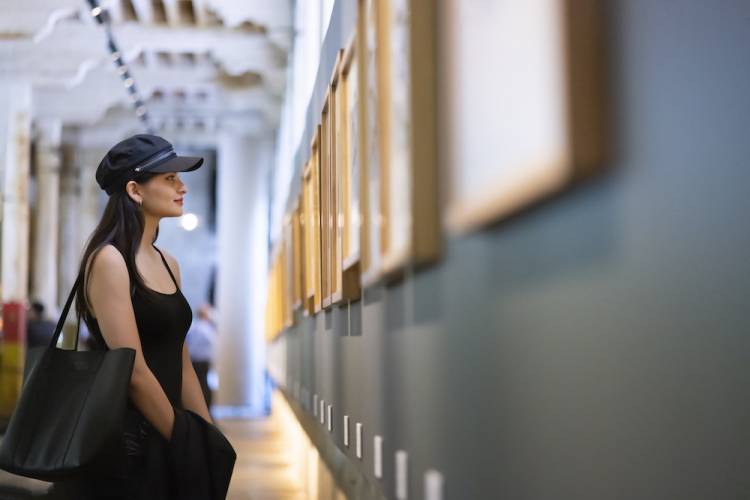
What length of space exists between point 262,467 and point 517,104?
8.24 m

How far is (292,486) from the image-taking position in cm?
789

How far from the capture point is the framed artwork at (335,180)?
4.08 metres

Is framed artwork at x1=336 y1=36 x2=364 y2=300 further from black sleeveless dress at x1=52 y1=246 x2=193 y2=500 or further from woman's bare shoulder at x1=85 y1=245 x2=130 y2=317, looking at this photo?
woman's bare shoulder at x1=85 y1=245 x2=130 y2=317

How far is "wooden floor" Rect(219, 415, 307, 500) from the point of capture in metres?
7.50

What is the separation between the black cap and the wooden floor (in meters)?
4.33

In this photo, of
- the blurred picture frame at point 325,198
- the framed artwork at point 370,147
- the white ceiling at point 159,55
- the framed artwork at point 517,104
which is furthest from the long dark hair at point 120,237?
the white ceiling at point 159,55

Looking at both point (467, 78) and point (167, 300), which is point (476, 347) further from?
point (167, 300)

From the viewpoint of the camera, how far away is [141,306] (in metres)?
2.83

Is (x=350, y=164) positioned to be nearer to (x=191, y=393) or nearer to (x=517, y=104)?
(x=191, y=393)

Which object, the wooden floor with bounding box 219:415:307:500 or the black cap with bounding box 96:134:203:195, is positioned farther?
the wooden floor with bounding box 219:415:307:500

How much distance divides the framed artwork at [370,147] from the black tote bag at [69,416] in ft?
2.30

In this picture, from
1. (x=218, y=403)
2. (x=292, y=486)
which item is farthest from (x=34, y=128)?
(x=292, y=486)

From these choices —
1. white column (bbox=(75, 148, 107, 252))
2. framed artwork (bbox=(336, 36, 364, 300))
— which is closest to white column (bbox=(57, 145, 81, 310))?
white column (bbox=(75, 148, 107, 252))

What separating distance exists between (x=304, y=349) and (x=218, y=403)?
480 inches
